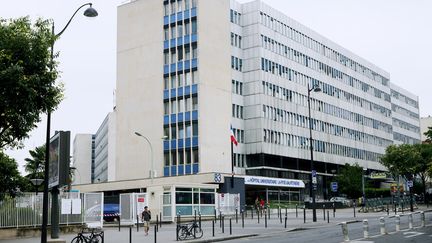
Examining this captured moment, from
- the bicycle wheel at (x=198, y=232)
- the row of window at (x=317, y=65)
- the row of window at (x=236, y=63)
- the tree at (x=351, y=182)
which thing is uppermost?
the row of window at (x=317, y=65)

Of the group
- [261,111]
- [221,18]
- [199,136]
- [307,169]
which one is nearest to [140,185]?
[199,136]

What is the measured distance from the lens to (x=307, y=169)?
82.4 meters

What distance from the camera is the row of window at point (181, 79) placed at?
66875mm

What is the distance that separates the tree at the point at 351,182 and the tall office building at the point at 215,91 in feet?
13.3

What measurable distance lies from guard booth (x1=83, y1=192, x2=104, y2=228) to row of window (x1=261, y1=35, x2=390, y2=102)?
44.1 metres

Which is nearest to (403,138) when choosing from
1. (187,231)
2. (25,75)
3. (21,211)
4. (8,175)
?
(8,175)

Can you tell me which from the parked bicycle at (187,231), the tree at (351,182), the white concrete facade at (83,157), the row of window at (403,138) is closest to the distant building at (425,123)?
the row of window at (403,138)

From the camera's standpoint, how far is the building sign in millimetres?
64037

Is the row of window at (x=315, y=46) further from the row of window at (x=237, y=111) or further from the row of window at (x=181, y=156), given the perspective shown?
the row of window at (x=181, y=156)

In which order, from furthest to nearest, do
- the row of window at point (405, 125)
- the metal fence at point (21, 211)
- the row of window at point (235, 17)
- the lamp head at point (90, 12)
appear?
the row of window at point (405, 125) < the row of window at point (235, 17) < the metal fence at point (21, 211) < the lamp head at point (90, 12)

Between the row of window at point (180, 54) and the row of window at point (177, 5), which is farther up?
the row of window at point (177, 5)

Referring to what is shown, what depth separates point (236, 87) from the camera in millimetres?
73062

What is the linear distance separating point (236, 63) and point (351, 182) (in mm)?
25300

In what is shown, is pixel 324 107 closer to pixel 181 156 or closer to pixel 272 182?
pixel 272 182
